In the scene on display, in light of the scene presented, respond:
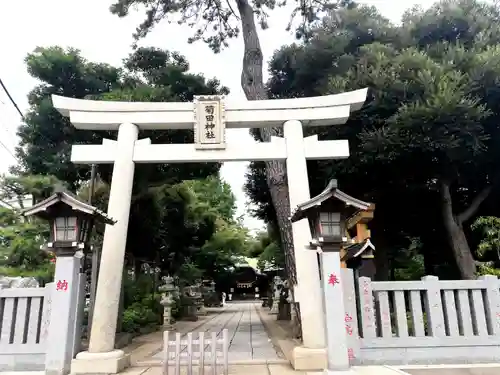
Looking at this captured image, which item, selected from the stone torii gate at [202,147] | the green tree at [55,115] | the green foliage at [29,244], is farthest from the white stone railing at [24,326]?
the green tree at [55,115]

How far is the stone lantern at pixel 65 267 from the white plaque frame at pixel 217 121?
251cm

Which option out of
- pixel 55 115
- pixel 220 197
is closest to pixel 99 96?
pixel 55 115

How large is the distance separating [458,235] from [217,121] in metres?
9.13

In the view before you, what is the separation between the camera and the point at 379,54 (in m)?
11.1

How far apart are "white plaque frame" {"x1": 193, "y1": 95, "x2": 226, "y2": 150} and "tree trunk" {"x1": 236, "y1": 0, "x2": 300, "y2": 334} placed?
2782mm

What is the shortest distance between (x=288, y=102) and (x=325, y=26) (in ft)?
23.7

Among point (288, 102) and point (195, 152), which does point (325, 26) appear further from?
point (195, 152)

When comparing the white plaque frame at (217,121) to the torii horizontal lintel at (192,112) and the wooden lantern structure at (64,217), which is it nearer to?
the torii horizontal lintel at (192,112)

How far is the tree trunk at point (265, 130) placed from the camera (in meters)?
9.82

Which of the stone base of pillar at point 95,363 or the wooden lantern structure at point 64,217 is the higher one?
the wooden lantern structure at point 64,217

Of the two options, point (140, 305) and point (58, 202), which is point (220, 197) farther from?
point (58, 202)

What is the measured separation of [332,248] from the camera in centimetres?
601

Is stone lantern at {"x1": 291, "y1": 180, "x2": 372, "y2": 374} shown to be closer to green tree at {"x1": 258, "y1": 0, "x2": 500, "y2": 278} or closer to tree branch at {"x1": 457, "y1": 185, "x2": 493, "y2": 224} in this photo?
green tree at {"x1": 258, "y1": 0, "x2": 500, "y2": 278}

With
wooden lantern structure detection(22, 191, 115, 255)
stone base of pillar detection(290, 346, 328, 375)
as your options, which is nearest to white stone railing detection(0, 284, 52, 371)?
wooden lantern structure detection(22, 191, 115, 255)
